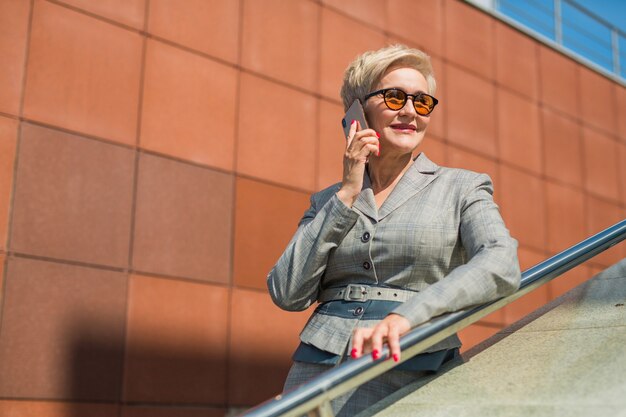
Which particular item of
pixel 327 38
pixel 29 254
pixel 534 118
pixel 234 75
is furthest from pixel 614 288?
pixel 534 118

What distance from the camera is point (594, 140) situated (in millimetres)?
14508

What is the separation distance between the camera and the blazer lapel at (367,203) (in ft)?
9.00

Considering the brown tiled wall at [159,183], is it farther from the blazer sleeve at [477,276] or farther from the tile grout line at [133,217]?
the blazer sleeve at [477,276]

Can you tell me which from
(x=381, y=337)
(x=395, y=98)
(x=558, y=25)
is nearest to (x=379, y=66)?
(x=395, y=98)

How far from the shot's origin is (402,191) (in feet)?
9.11

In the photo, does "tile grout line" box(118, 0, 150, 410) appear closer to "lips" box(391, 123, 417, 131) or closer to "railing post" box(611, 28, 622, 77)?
"lips" box(391, 123, 417, 131)

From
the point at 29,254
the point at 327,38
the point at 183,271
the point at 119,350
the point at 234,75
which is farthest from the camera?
the point at 327,38

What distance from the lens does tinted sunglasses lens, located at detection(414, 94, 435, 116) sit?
2.80 metres

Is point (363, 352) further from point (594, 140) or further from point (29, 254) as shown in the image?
point (594, 140)

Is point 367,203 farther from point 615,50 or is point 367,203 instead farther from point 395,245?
point 615,50

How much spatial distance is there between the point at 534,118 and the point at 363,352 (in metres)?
11.7

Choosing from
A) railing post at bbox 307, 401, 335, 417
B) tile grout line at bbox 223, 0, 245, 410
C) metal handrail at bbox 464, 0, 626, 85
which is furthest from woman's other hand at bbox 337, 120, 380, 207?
metal handrail at bbox 464, 0, 626, 85

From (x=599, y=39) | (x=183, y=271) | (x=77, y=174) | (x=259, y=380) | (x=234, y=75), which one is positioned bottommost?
Answer: (x=259, y=380)

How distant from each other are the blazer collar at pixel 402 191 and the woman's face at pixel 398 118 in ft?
0.24
